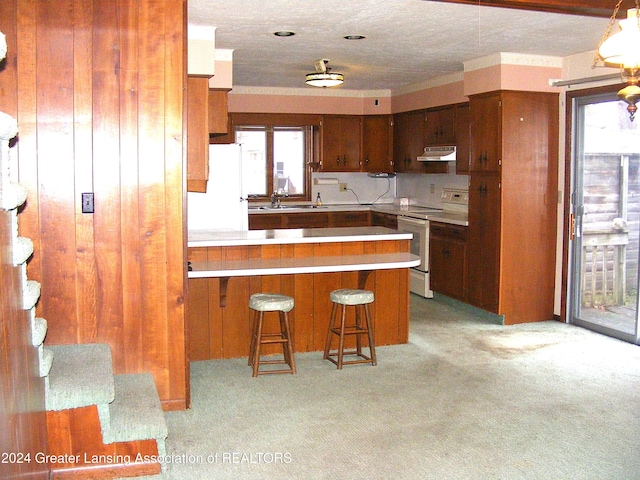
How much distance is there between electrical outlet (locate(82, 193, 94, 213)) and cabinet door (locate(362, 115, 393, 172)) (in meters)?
5.44

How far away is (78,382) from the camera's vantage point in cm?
325

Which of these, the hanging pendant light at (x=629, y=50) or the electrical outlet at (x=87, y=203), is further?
the electrical outlet at (x=87, y=203)

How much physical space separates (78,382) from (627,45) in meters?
2.80

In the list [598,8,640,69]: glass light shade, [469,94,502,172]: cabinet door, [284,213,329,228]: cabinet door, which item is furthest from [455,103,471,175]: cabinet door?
[598,8,640,69]: glass light shade

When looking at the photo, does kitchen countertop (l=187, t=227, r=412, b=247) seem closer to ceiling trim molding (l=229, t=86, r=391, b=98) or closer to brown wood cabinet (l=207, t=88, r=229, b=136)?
brown wood cabinet (l=207, t=88, r=229, b=136)

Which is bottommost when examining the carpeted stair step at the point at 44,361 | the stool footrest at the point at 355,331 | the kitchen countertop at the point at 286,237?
the stool footrest at the point at 355,331

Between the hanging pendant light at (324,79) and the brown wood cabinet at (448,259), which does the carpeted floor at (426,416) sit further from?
the hanging pendant light at (324,79)

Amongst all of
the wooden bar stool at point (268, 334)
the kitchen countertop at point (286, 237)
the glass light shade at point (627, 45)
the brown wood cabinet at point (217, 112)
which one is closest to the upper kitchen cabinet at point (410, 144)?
the kitchen countertop at point (286, 237)

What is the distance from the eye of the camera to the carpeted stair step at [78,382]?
3.19 meters

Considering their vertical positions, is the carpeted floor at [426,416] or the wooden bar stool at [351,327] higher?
the wooden bar stool at [351,327]

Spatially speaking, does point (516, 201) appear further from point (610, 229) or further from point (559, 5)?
point (559, 5)

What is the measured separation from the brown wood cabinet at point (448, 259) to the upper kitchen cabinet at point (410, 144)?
84 cm

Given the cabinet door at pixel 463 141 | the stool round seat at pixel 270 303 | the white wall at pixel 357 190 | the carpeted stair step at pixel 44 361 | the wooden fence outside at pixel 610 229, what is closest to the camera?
the carpeted stair step at pixel 44 361

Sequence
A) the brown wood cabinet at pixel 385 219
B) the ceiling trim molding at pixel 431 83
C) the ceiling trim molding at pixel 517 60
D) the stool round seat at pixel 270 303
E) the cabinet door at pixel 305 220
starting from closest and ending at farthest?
the stool round seat at pixel 270 303 < the ceiling trim molding at pixel 517 60 < the ceiling trim molding at pixel 431 83 < the brown wood cabinet at pixel 385 219 < the cabinet door at pixel 305 220
